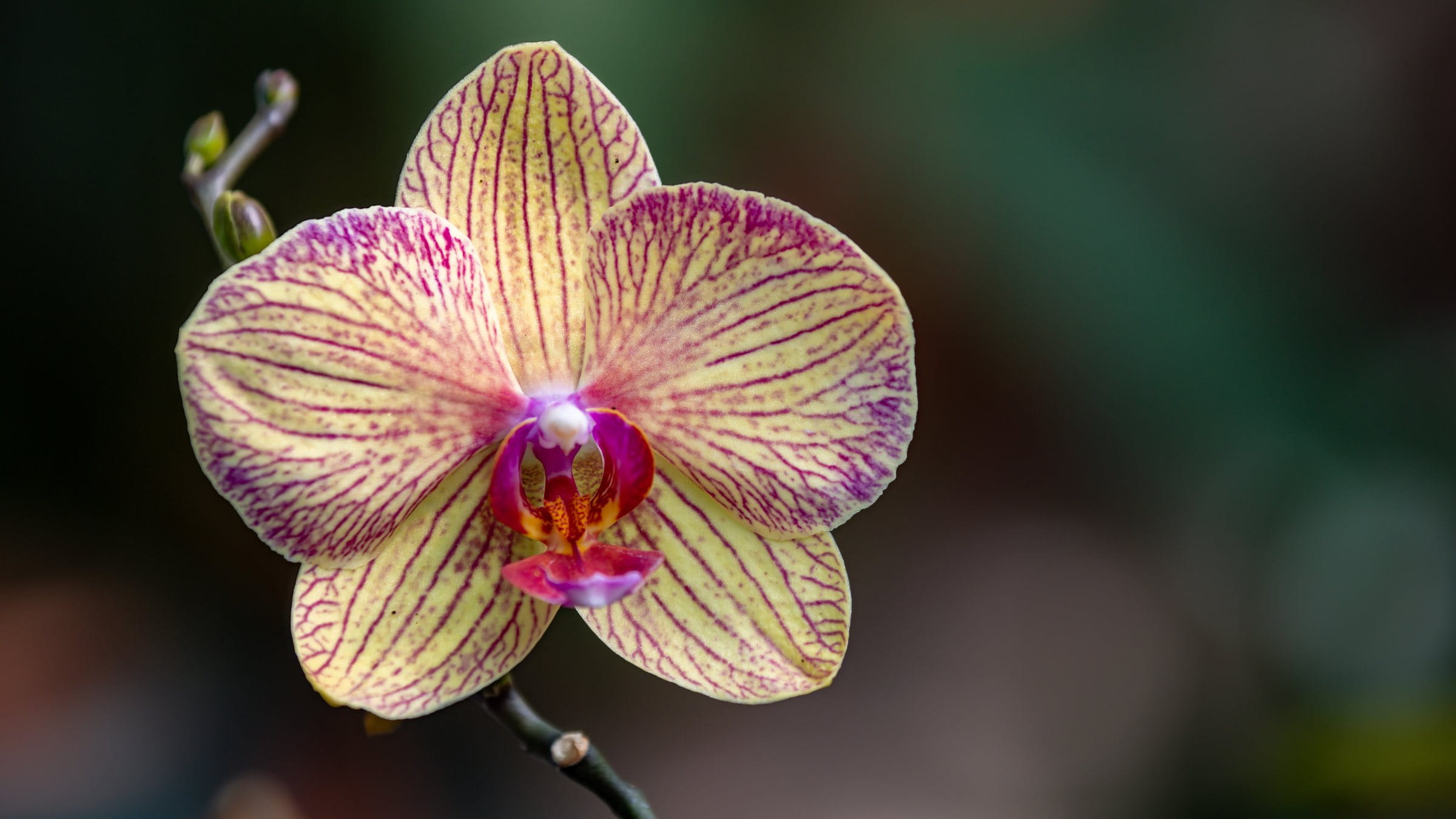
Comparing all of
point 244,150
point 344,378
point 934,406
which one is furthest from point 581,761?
point 934,406

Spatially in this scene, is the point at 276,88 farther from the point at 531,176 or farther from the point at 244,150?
the point at 531,176

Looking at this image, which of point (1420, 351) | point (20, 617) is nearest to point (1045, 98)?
point (1420, 351)

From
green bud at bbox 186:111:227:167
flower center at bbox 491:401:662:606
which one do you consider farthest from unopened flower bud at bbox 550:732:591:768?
green bud at bbox 186:111:227:167

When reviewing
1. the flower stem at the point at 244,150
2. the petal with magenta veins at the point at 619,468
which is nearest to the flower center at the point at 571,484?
the petal with magenta veins at the point at 619,468

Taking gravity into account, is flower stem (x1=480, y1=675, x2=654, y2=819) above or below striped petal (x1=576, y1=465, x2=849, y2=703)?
below

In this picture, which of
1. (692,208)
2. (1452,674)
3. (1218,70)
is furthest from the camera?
(1218,70)

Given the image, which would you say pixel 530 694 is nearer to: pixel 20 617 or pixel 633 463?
pixel 20 617

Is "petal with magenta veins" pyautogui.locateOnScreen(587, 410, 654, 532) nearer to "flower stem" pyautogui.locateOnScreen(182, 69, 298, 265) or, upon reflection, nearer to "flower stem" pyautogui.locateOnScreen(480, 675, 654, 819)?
"flower stem" pyautogui.locateOnScreen(480, 675, 654, 819)
